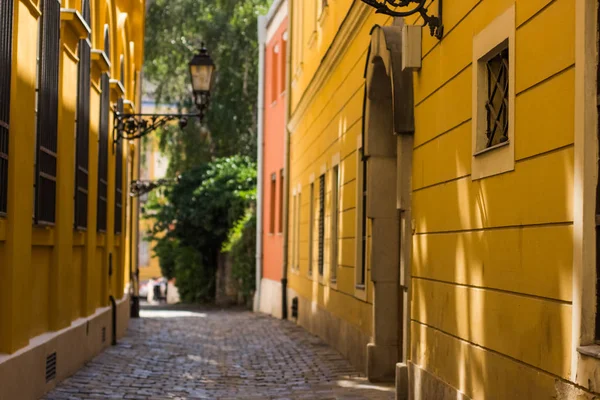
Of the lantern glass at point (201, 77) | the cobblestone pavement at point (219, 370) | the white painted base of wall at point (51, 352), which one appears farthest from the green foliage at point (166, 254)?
the white painted base of wall at point (51, 352)

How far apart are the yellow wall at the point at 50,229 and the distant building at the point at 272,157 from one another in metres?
9.26

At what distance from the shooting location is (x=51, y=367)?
10328 mm

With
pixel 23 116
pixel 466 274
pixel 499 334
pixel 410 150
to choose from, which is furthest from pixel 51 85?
pixel 499 334

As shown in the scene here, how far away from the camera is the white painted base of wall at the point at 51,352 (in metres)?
8.33

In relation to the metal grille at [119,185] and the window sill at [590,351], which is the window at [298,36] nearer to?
the metal grille at [119,185]

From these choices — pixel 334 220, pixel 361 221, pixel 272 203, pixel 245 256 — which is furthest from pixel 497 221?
pixel 245 256

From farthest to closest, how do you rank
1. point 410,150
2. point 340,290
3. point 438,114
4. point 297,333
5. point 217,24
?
1. point 217,24
2. point 297,333
3. point 340,290
4. point 410,150
5. point 438,114

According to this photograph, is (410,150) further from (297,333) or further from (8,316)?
(297,333)

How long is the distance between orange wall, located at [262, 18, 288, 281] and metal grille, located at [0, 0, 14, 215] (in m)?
16.7

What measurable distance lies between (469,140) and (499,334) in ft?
4.61

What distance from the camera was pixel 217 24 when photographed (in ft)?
129

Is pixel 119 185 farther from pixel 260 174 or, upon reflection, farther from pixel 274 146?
pixel 260 174

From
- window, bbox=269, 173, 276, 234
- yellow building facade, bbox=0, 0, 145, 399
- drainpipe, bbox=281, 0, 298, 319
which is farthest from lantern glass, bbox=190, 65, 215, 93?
window, bbox=269, 173, 276, 234

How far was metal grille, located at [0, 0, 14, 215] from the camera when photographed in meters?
7.95
